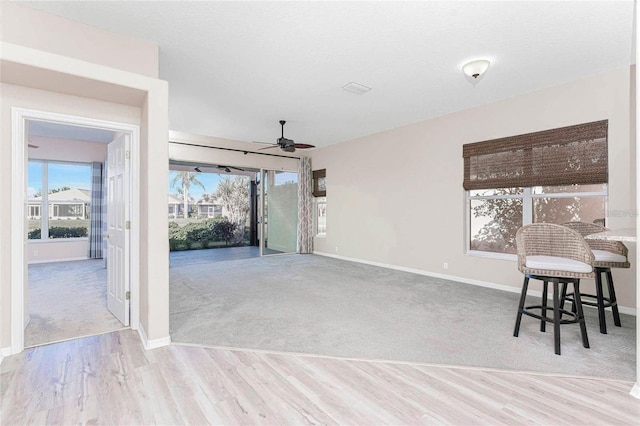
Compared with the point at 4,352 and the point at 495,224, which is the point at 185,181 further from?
the point at 495,224

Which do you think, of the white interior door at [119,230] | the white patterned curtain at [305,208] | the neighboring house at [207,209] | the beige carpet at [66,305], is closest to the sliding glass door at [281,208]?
the white patterned curtain at [305,208]

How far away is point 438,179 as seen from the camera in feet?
17.7

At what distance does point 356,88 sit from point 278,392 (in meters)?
3.63

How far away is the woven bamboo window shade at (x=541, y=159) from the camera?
373 cm

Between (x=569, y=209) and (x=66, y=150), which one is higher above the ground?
(x=66, y=150)

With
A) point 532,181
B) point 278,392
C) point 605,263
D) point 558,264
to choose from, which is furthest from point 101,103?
point 532,181

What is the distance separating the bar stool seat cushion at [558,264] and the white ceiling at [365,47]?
2058 millimetres

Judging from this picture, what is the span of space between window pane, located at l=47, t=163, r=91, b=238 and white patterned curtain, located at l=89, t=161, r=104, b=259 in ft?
1.16

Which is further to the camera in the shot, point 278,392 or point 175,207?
point 175,207

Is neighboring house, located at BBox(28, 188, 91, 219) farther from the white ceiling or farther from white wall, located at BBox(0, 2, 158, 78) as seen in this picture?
white wall, located at BBox(0, 2, 158, 78)

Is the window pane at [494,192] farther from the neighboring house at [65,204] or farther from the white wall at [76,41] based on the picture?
the neighboring house at [65,204]

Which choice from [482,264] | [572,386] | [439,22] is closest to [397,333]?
[572,386]

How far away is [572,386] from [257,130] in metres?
5.97

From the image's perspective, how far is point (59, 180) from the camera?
7402 mm
